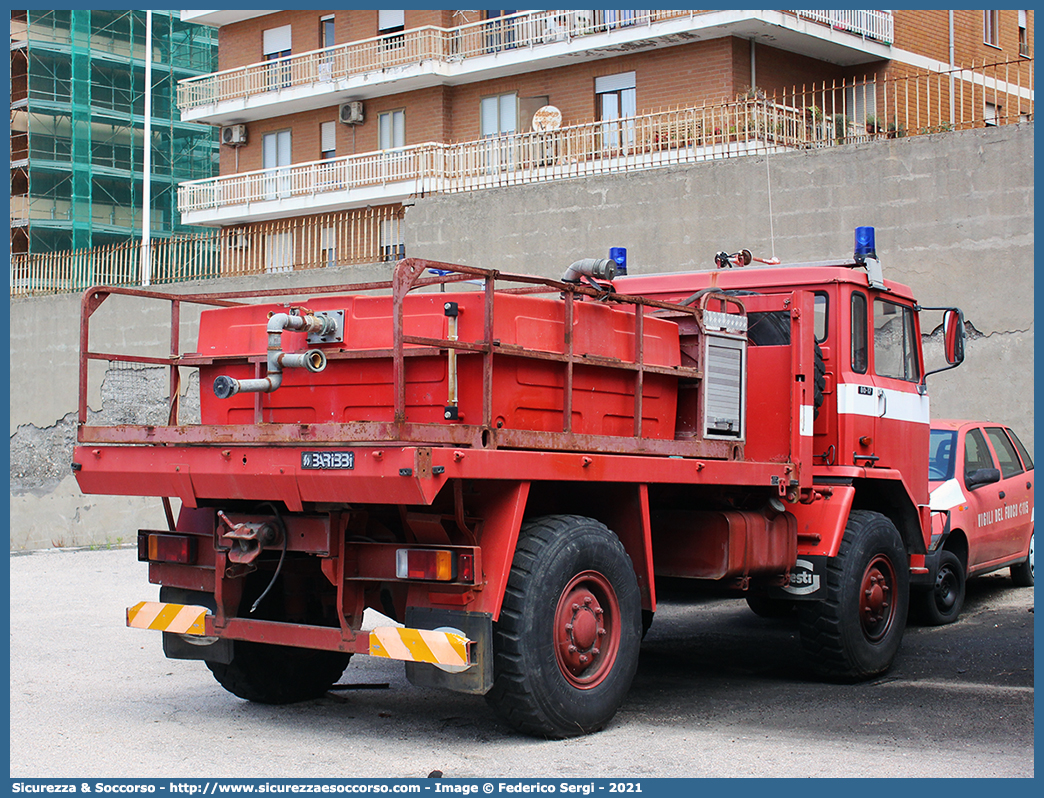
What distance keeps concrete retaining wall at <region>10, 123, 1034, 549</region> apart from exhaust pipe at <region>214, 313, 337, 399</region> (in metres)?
6.77

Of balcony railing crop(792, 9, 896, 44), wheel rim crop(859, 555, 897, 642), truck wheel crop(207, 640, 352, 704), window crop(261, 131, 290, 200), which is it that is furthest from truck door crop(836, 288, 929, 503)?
window crop(261, 131, 290, 200)

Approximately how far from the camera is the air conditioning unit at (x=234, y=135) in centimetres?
3759

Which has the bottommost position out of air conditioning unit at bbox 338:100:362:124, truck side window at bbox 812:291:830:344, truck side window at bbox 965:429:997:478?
truck side window at bbox 965:429:997:478

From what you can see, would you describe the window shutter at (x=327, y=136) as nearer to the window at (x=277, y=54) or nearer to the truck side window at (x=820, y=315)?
the window at (x=277, y=54)

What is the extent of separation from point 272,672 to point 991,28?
31122mm

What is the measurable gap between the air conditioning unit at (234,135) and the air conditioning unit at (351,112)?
416 cm

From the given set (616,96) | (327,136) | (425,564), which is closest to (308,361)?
(425,564)

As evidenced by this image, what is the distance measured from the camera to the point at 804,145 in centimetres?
1623

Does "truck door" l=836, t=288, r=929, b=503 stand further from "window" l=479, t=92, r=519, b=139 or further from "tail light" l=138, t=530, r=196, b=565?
"window" l=479, t=92, r=519, b=139

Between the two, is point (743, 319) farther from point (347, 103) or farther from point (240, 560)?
point (347, 103)

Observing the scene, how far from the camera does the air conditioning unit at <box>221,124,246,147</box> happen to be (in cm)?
3759

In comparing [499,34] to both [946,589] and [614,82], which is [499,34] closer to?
[614,82]

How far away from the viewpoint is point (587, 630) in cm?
639
